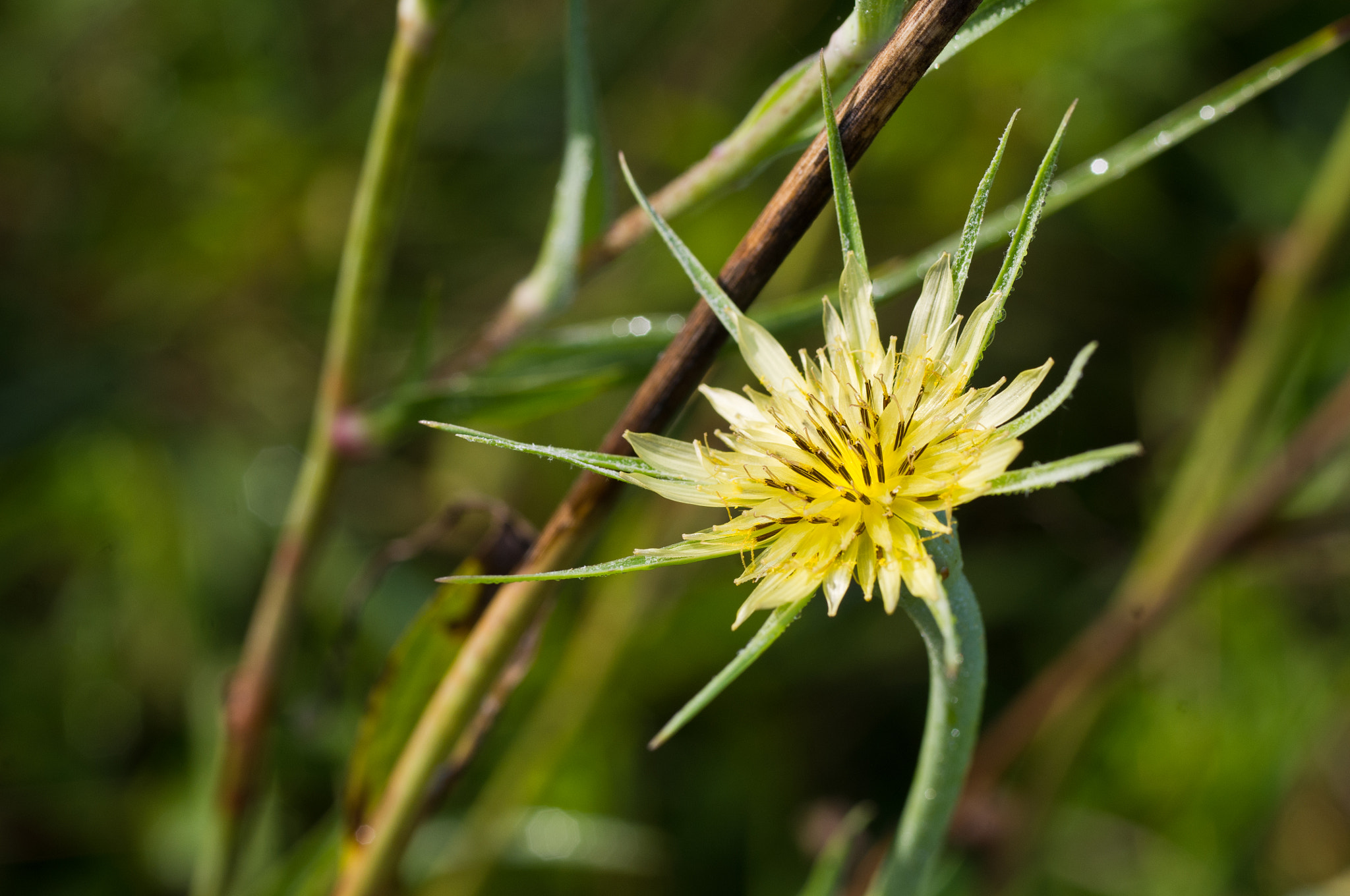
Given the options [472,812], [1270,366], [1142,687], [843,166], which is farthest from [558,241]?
[1142,687]

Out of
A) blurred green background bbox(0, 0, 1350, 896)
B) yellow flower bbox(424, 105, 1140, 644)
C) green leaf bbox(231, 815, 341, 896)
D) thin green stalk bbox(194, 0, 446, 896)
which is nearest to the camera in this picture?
yellow flower bbox(424, 105, 1140, 644)

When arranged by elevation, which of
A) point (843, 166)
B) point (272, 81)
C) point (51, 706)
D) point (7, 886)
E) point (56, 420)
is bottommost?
point (7, 886)

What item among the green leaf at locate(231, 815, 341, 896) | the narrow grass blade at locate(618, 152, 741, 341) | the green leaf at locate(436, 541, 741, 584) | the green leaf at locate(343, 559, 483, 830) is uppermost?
the narrow grass blade at locate(618, 152, 741, 341)

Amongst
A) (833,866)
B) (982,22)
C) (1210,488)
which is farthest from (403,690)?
(1210,488)

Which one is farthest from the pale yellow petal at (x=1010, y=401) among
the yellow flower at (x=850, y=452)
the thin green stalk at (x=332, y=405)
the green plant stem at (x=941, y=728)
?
the thin green stalk at (x=332, y=405)

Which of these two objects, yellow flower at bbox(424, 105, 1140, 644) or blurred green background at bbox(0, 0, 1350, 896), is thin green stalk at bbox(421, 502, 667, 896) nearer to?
blurred green background at bbox(0, 0, 1350, 896)

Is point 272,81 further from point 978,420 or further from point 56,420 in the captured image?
point 978,420

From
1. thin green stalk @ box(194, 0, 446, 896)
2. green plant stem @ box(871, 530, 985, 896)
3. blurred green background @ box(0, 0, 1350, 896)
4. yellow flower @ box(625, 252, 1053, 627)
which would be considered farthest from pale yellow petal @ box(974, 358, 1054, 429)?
blurred green background @ box(0, 0, 1350, 896)
